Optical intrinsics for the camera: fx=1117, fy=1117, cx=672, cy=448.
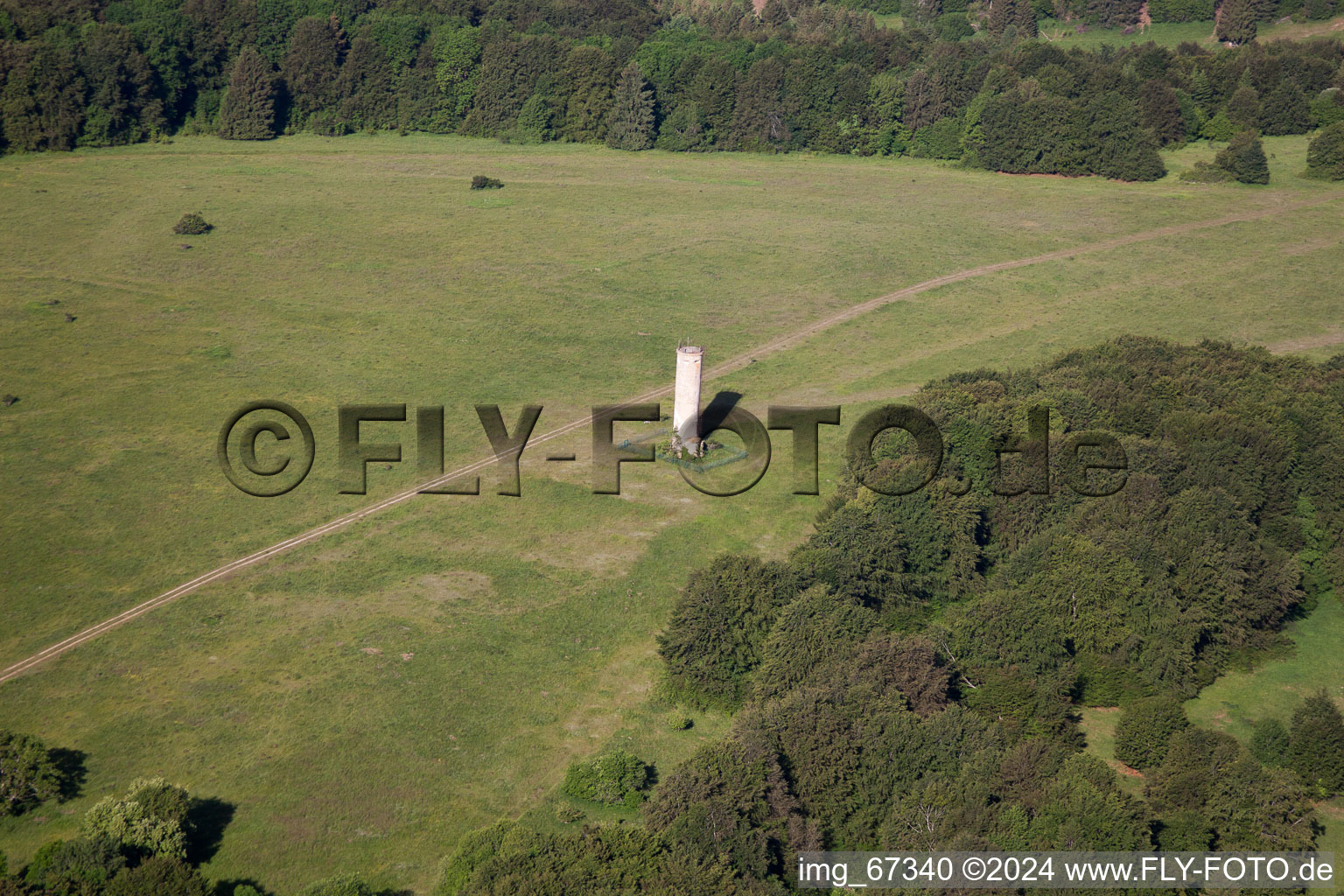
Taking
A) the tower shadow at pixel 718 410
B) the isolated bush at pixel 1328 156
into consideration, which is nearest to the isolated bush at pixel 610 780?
the tower shadow at pixel 718 410

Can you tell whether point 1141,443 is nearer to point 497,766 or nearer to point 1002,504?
point 1002,504

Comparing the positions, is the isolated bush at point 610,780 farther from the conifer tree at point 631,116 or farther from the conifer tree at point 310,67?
the conifer tree at point 310,67

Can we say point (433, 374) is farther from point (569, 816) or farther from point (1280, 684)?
point (1280, 684)

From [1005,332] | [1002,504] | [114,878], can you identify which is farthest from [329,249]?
[114,878]

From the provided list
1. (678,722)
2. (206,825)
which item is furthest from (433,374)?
(206,825)

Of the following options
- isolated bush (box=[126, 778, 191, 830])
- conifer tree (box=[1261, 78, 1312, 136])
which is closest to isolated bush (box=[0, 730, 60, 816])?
isolated bush (box=[126, 778, 191, 830])

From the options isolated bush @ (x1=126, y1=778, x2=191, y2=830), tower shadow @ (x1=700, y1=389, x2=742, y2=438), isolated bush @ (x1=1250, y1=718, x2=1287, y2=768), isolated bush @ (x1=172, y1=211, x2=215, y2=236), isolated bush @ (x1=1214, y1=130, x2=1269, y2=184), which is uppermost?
isolated bush @ (x1=1214, y1=130, x2=1269, y2=184)

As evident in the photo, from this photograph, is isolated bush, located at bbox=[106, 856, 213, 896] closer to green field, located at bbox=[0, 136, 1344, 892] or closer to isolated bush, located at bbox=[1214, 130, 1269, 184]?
green field, located at bbox=[0, 136, 1344, 892]
